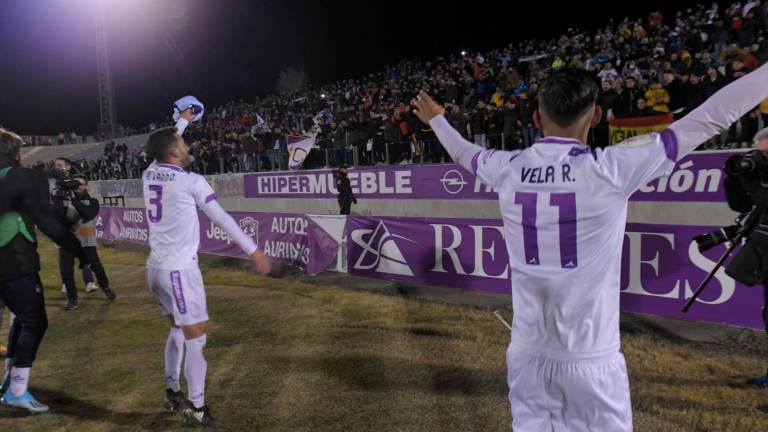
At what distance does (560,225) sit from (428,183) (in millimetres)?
13473

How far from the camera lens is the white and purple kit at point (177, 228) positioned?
4.18 m

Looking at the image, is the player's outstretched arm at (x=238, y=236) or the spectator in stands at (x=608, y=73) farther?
the spectator in stands at (x=608, y=73)

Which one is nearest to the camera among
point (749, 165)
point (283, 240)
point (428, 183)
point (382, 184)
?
point (749, 165)

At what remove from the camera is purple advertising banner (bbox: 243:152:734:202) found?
890 cm

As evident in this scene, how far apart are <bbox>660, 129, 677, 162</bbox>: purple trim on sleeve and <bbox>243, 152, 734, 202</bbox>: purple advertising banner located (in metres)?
5.48

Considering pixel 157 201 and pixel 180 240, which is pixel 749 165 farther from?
pixel 157 201

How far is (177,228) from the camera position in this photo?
4223 mm

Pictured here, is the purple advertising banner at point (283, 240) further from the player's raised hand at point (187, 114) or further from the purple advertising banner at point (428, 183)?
the player's raised hand at point (187, 114)

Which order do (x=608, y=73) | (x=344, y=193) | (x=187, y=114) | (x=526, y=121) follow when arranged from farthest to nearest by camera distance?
1. (x=344, y=193)
2. (x=608, y=73)
3. (x=526, y=121)
4. (x=187, y=114)

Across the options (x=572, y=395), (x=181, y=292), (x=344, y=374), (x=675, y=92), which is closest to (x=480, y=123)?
(x=675, y=92)

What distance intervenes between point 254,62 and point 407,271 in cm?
5818

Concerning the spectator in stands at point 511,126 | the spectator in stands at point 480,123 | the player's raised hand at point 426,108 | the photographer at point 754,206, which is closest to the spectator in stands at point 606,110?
the spectator in stands at point 511,126

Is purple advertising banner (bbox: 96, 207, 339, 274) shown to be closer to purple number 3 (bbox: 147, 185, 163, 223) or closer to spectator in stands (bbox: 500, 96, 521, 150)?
purple number 3 (bbox: 147, 185, 163, 223)

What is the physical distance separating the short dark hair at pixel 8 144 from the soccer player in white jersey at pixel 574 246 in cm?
463
